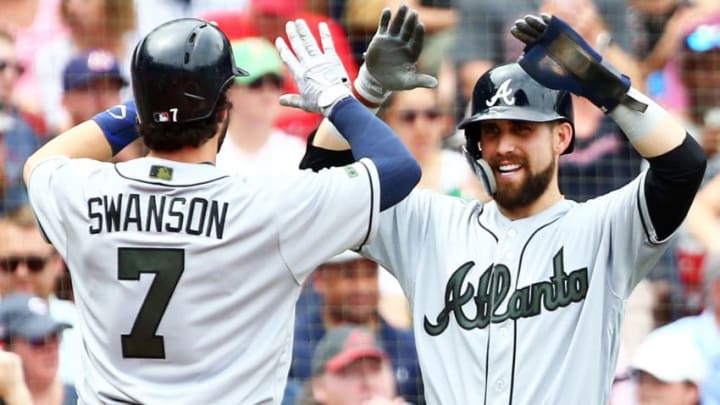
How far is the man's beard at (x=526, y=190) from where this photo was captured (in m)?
3.69

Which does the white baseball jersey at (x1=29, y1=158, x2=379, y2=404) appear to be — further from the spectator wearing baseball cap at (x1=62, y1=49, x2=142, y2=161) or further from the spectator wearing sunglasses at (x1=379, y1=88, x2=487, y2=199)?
the spectator wearing baseball cap at (x1=62, y1=49, x2=142, y2=161)

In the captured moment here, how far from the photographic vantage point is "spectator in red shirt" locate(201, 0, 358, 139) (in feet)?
21.9

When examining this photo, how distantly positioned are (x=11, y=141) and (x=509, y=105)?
10.7 ft

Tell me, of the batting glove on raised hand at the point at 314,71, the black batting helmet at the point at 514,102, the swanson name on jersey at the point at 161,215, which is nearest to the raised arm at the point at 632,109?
the black batting helmet at the point at 514,102

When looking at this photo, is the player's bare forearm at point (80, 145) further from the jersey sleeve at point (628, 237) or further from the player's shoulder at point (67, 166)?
the jersey sleeve at point (628, 237)

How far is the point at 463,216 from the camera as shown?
12.6 feet

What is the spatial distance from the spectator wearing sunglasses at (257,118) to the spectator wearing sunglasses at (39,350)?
110cm

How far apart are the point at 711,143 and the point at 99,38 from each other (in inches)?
107

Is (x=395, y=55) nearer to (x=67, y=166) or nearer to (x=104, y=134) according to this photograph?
(x=104, y=134)

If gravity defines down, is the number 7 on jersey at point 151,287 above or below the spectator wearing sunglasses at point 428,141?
below

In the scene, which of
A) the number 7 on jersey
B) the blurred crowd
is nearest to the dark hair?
the number 7 on jersey

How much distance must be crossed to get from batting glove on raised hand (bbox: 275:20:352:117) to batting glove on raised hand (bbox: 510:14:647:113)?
424mm

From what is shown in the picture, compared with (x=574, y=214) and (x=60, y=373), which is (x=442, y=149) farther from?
(x=574, y=214)

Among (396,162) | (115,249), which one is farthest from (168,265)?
(396,162)
